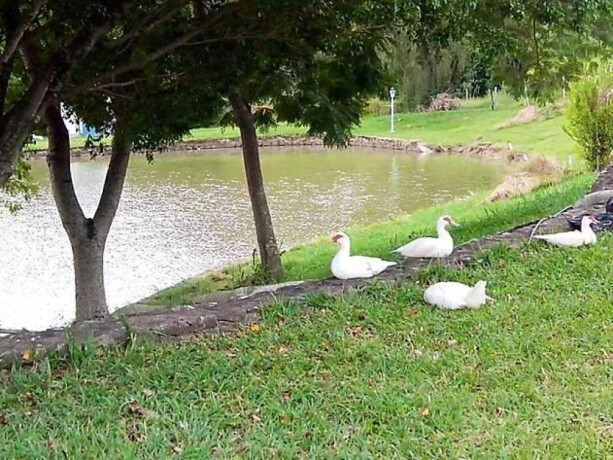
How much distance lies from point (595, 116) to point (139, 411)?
12054 millimetres

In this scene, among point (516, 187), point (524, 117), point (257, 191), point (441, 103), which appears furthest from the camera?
point (441, 103)

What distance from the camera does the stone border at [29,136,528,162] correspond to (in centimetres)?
2423

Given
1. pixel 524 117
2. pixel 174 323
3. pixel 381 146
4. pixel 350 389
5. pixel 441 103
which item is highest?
pixel 441 103

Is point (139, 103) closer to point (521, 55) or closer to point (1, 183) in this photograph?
point (1, 183)

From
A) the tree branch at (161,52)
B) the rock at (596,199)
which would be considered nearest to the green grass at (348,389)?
the tree branch at (161,52)

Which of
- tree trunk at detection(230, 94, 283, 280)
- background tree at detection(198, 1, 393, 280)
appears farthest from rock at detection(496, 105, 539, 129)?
tree trunk at detection(230, 94, 283, 280)

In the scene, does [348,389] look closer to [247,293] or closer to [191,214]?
[247,293]

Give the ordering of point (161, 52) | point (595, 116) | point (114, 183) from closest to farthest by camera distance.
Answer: point (161, 52) → point (114, 183) → point (595, 116)

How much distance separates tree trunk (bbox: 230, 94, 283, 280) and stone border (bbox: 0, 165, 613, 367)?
370 cm

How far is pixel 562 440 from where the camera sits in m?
2.28

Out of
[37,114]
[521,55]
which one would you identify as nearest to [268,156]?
[521,55]

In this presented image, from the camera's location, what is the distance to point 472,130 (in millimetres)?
28766

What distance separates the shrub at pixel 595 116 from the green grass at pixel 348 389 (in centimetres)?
1005

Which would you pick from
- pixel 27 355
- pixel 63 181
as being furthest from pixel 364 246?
pixel 27 355
